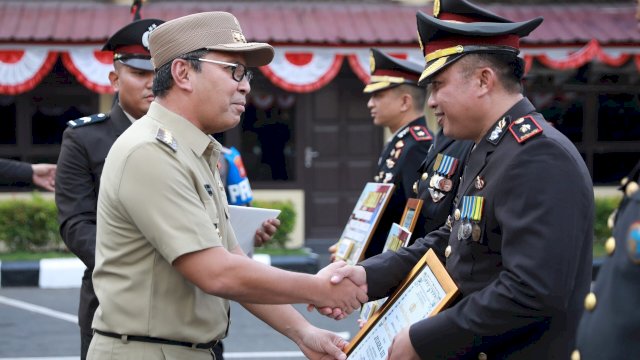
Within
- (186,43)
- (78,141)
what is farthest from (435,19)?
(78,141)

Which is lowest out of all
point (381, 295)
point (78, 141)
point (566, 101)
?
point (566, 101)

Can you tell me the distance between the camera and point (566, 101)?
41.1 feet

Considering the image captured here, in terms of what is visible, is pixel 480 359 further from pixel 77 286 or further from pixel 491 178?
pixel 77 286

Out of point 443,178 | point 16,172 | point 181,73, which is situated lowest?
point 16,172

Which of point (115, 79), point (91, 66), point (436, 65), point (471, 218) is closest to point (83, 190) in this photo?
point (115, 79)

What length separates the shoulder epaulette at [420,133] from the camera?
16.0 feet

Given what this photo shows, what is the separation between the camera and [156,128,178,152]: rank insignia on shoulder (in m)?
2.50

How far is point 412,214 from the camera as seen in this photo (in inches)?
157

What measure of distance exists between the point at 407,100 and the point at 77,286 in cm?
545

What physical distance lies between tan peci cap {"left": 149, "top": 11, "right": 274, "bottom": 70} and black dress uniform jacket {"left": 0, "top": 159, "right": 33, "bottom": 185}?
229 cm

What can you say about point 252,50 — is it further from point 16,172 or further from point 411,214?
point 16,172

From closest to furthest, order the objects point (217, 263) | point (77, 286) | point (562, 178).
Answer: point (562, 178), point (217, 263), point (77, 286)

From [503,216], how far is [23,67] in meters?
9.42

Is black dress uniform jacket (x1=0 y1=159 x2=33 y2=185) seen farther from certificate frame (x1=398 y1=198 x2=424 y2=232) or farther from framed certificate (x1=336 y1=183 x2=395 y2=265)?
certificate frame (x1=398 y1=198 x2=424 y2=232)
